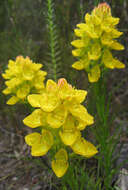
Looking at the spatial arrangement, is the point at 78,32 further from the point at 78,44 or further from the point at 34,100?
the point at 34,100

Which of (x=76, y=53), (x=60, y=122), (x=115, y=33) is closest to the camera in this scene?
(x=60, y=122)

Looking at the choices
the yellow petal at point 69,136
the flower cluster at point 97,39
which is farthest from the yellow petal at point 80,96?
the flower cluster at point 97,39

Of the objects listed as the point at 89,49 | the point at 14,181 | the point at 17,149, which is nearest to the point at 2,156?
the point at 17,149

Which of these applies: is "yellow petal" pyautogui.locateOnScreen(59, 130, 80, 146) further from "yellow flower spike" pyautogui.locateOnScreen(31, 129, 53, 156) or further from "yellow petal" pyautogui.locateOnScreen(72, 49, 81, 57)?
"yellow petal" pyautogui.locateOnScreen(72, 49, 81, 57)

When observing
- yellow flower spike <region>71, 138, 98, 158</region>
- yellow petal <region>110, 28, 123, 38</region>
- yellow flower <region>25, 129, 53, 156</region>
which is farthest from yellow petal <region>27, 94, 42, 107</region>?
yellow petal <region>110, 28, 123, 38</region>

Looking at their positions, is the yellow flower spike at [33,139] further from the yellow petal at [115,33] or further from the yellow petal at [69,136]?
the yellow petal at [115,33]

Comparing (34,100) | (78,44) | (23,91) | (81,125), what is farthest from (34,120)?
(78,44)
